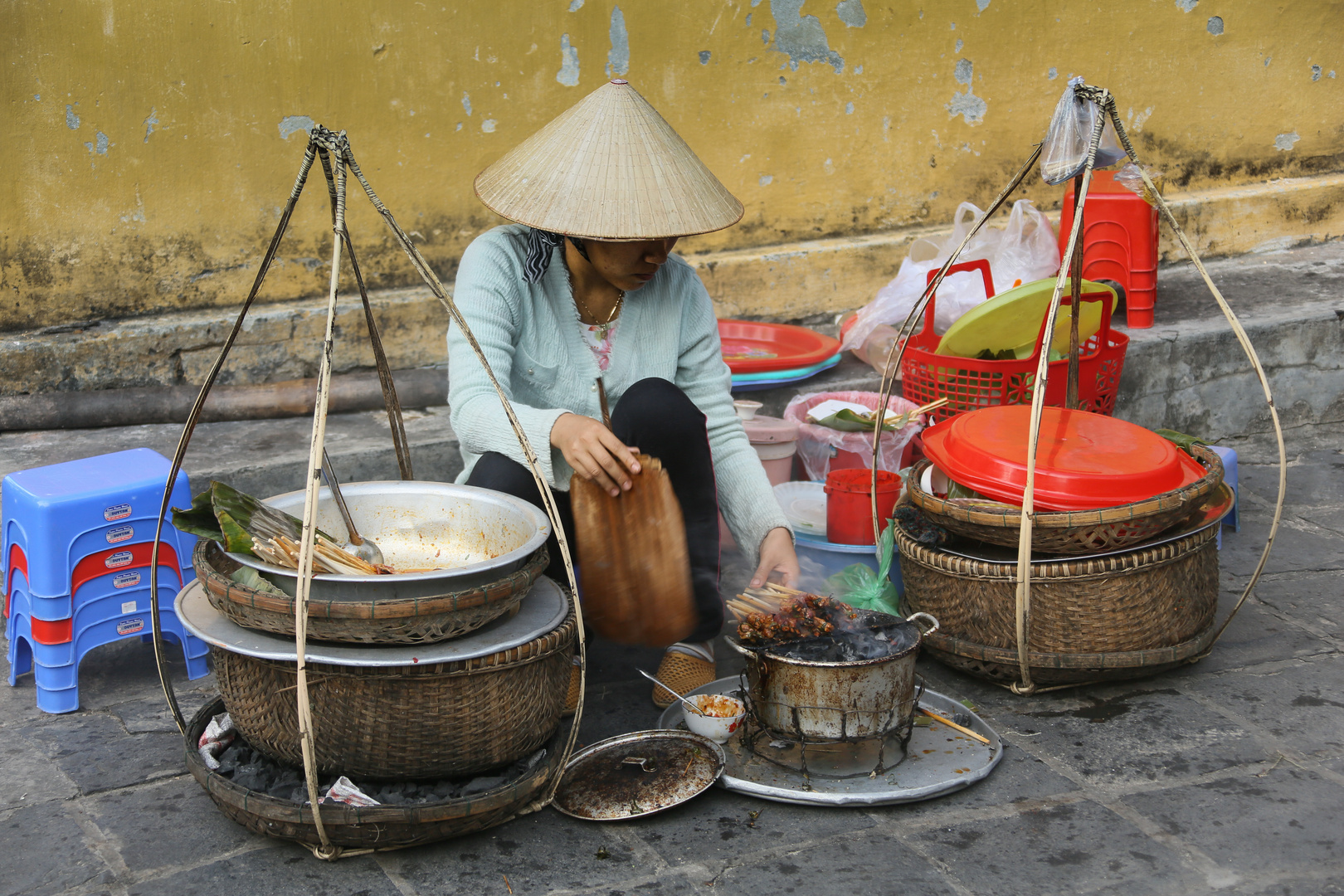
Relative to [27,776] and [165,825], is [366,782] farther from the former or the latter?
[27,776]

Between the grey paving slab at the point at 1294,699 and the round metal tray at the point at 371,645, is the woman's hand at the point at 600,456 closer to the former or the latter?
the round metal tray at the point at 371,645

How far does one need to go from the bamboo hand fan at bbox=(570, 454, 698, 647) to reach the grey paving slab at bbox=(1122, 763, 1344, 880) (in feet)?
3.48

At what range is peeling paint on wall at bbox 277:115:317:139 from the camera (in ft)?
13.3

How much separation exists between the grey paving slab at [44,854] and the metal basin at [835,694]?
4.31ft

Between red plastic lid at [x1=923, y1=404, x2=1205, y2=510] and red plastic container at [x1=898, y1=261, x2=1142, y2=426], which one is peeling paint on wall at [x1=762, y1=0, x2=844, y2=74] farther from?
red plastic lid at [x1=923, y1=404, x2=1205, y2=510]

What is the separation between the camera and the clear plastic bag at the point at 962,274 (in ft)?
14.3

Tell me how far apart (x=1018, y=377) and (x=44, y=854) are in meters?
2.84

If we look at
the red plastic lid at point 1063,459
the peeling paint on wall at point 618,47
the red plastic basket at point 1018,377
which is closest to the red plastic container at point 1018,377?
the red plastic basket at point 1018,377

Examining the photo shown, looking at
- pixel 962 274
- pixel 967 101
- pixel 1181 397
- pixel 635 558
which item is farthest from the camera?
pixel 967 101

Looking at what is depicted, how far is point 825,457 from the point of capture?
153 inches

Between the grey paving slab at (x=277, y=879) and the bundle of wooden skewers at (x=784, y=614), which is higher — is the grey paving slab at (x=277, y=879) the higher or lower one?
the lower one

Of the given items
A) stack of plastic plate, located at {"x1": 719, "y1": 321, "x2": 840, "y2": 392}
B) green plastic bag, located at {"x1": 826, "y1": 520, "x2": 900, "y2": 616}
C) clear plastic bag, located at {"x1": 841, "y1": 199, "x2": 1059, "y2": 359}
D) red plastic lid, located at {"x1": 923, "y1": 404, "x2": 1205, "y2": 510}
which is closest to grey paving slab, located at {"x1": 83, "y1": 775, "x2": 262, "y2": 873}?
green plastic bag, located at {"x1": 826, "y1": 520, "x2": 900, "y2": 616}

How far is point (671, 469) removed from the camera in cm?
264

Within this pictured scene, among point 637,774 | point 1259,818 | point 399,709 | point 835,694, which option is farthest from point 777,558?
point 1259,818
